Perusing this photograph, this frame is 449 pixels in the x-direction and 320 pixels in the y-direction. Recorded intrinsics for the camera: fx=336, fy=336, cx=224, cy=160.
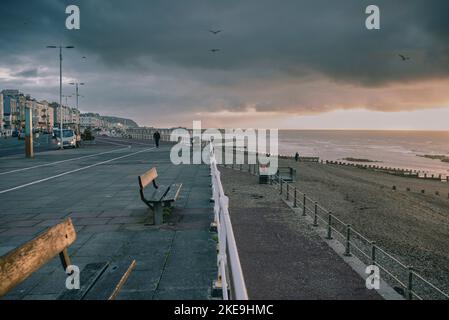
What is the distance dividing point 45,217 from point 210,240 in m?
4.41

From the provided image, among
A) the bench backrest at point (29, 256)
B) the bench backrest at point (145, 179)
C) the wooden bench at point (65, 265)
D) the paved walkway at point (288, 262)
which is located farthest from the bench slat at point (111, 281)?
the paved walkway at point (288, 262)

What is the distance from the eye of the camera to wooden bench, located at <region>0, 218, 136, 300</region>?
9.41ft

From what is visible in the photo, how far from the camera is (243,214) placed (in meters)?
14.0

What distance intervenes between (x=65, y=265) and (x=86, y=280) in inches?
13.3

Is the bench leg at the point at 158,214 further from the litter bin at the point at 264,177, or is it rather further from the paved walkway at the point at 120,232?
the litter bin at the point at 264,177

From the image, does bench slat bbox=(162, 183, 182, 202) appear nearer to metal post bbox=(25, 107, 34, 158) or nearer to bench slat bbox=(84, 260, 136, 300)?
bench slat bbox=(84, 260, 136, 300)

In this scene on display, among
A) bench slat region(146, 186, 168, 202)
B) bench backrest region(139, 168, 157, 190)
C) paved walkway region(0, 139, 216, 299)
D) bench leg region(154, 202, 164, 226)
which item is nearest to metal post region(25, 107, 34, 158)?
paved walkway region(0, 139, 216, 299)

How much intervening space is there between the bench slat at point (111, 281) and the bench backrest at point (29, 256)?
2.04 ft

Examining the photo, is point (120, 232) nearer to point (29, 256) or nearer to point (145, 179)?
point (145, 179)

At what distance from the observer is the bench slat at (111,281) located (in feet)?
12.4
